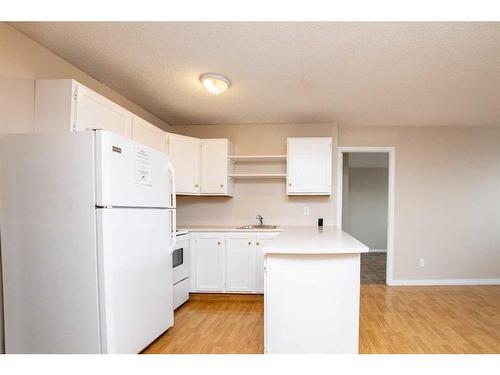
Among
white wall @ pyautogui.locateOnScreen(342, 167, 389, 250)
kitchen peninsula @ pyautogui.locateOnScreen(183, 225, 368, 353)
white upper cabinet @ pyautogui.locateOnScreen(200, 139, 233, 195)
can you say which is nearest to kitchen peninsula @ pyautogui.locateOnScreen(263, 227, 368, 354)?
kitchen peninsula @ pyautogui.locateOnScreen(183, 225, 368, 353)

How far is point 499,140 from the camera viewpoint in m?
3.93

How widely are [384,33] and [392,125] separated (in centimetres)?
250

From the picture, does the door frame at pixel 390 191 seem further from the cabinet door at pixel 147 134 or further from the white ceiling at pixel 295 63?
the cabinet door at pixel 147 134

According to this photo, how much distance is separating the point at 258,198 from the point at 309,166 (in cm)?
87

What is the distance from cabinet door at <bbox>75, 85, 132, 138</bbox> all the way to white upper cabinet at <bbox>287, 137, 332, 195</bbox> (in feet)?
6.73

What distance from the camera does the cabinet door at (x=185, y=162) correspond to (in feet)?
11.2

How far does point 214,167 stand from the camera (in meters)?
3.56

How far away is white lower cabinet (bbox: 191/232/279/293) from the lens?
10.8 ft

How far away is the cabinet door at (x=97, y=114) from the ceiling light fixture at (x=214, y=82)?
0.76m

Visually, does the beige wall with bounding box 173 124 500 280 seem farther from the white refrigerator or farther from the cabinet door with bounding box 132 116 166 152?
the white refrigerator

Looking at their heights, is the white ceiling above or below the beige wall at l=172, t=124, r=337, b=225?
above

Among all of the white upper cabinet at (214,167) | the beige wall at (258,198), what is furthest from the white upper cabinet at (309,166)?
the white upper cabinet at (214,167)

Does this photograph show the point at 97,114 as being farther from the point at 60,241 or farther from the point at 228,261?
the point at 228,261
